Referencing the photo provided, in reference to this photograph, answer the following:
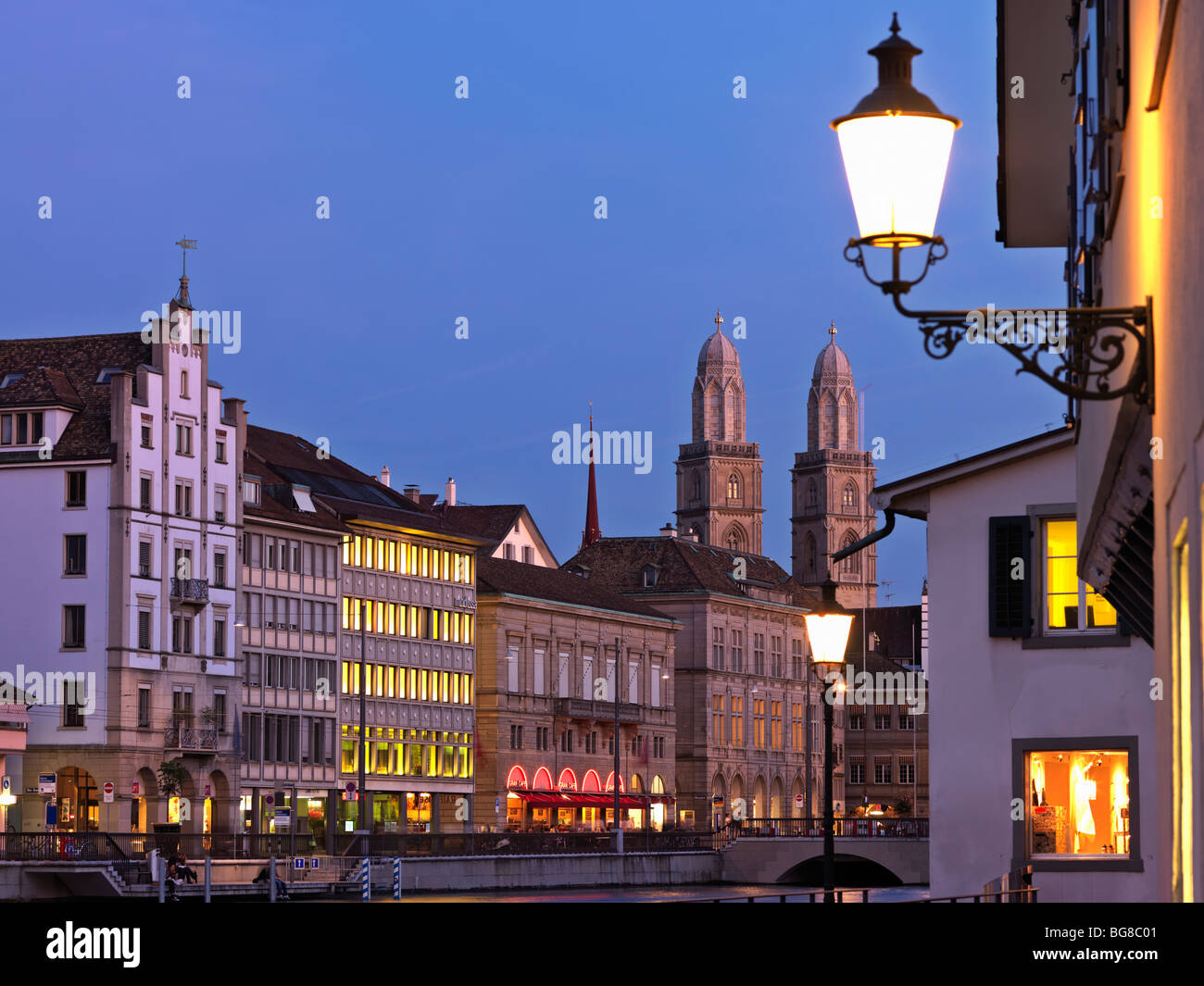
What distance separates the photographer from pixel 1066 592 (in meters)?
26.2

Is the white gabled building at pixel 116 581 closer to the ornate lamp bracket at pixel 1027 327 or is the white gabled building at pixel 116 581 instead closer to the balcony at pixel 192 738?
the balcony at pixel 192 738

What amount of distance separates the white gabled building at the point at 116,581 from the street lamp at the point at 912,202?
71.9 m

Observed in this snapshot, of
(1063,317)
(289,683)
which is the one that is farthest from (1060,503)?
(289,683)

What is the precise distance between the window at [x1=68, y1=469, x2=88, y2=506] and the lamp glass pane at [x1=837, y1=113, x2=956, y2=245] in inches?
2986

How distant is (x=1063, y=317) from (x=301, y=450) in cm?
9405

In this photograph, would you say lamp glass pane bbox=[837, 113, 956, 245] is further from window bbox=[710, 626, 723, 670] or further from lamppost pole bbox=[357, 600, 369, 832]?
window bbox=[710, 626, 723, 670]

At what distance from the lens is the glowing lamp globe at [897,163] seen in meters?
8.26

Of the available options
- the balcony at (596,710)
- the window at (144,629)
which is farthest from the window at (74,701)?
the balcony at (596,710)

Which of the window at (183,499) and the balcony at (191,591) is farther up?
the window at (183,499)

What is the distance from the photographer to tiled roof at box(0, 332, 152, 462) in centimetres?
8212

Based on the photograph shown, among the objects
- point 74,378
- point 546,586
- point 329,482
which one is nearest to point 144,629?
point 74,378

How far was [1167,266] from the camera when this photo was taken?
8.02 m

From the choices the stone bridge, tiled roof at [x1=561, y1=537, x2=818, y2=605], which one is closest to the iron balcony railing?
the stone bridge
